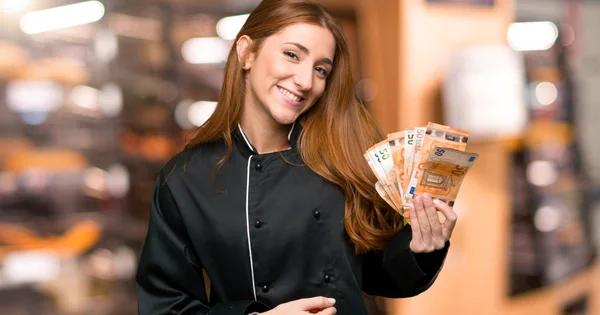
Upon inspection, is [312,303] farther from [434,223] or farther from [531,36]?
[531,36]

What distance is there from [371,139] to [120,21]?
284cm

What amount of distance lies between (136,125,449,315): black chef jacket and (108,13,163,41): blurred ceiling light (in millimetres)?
2721

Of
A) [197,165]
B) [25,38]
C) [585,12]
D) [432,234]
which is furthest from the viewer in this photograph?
[585,12]

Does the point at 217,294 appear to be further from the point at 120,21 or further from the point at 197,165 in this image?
the point at 120,21

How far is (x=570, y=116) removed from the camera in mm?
5281

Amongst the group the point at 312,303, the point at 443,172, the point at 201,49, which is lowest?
the point at 312,303

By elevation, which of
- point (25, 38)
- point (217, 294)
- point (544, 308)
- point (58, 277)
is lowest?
point (544, 308)

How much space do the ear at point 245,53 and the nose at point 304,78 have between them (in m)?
0.14

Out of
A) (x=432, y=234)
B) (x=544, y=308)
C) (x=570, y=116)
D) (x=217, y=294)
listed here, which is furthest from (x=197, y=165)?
(x=570, y=116)

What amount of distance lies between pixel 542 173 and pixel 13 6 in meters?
3.47

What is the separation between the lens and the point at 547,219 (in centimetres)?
504

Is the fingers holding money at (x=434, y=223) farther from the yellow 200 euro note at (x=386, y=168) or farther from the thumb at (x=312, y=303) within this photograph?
the thumb at (x=312, y=303)

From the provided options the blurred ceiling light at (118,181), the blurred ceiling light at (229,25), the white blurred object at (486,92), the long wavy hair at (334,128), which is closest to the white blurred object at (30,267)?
the blurred ceiling light at (118,181)

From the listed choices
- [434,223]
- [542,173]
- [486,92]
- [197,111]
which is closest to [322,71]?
[434,223]
